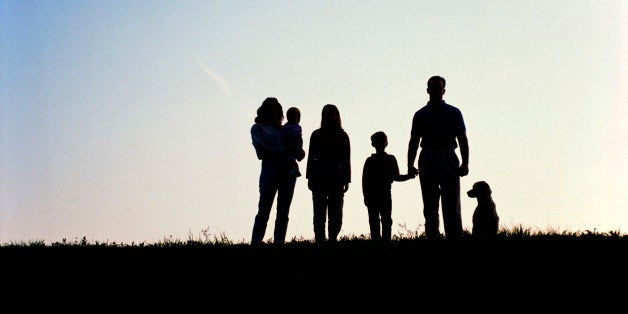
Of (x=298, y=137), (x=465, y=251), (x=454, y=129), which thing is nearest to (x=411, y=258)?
(x=465, y=251)

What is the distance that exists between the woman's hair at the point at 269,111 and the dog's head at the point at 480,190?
3400 mm

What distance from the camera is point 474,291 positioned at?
7.05 metres

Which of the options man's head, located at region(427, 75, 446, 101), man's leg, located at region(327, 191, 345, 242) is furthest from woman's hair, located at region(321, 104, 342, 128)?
man's head, located at region(427, 75, 446, 101)

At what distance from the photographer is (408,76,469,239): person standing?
11.4 m

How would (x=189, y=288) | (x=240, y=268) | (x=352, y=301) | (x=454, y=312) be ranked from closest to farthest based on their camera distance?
(x=454, y=312) < (x=352, y=301) < (x=189, y=288) < (x=240, y=268)

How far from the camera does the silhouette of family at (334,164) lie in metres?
11.4

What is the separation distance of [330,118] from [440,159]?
6.46ft

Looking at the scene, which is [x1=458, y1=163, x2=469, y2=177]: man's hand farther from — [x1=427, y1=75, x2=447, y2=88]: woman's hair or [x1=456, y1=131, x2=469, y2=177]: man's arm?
[x1=427, y1=75, x2=447, y2=88]: woman's hair

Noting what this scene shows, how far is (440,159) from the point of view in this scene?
11336 millimetres

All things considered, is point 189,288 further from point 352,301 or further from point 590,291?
point 590,291

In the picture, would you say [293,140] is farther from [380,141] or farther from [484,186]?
[484,186]

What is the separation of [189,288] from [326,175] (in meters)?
5.03

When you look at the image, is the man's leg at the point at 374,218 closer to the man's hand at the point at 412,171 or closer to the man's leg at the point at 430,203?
the man's hand at the point at 412,171

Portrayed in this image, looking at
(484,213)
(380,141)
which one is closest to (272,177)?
(380,141)
